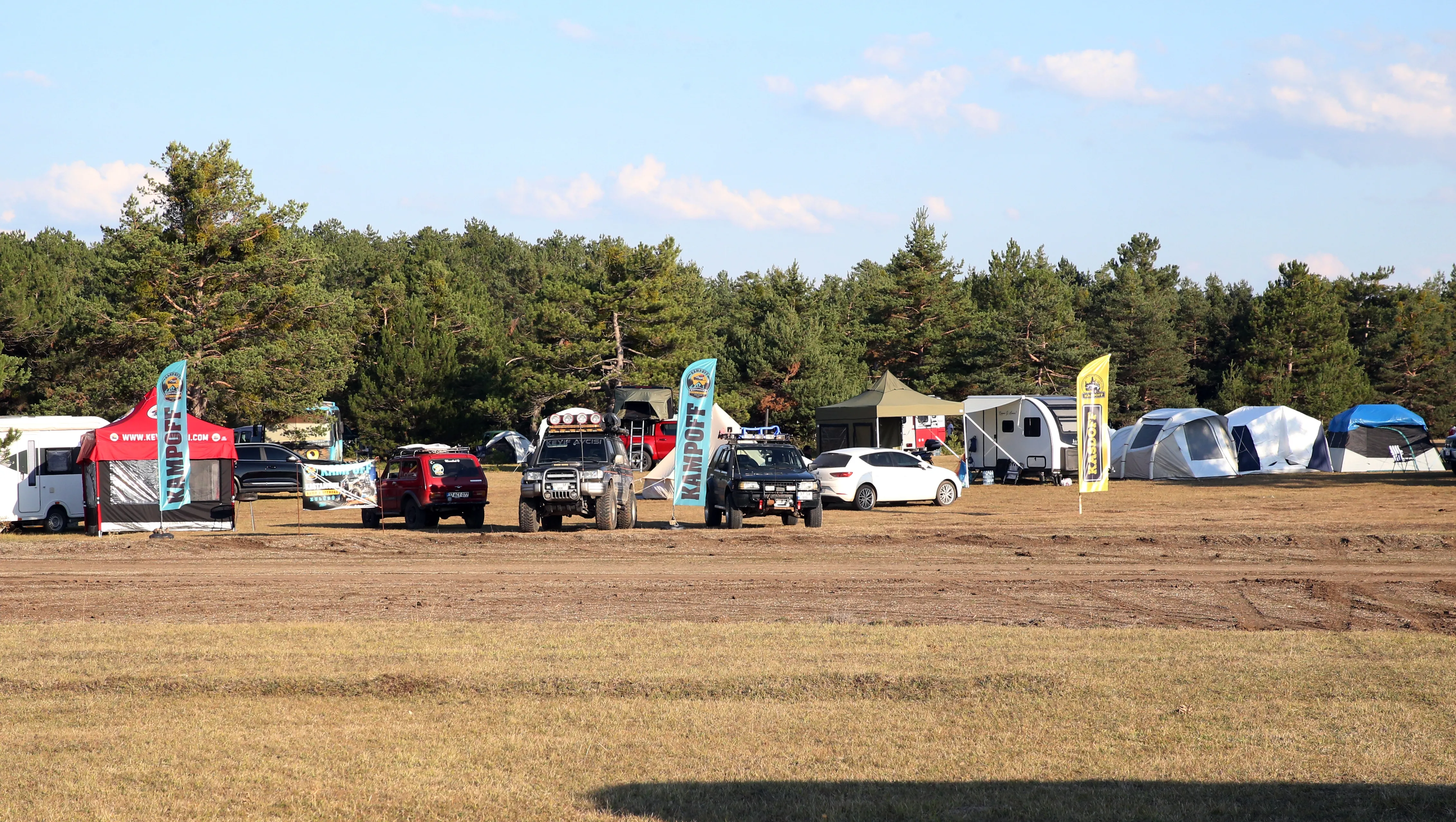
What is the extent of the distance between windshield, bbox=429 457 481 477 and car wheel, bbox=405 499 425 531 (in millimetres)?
741

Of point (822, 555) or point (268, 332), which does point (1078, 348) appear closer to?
point (268, 332)

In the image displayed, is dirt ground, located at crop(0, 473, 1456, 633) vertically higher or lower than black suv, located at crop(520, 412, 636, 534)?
lower

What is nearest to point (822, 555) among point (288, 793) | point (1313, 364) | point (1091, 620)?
point (1091, 620)

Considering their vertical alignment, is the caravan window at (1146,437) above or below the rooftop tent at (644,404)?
below

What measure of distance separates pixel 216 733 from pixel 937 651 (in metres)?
5.43

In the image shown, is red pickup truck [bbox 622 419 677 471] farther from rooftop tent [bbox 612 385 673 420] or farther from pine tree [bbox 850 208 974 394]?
pine tree [bbox 850 208 974 394]

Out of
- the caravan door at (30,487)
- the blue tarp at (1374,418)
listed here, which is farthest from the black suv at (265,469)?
the blue tarp at (1374,418)

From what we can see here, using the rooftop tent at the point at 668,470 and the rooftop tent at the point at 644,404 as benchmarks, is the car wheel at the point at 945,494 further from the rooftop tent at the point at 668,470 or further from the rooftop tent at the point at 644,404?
the rooftop tent at the point at 644,404

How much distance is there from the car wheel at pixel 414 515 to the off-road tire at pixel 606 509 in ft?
14.4

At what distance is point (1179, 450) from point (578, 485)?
20.9 metres

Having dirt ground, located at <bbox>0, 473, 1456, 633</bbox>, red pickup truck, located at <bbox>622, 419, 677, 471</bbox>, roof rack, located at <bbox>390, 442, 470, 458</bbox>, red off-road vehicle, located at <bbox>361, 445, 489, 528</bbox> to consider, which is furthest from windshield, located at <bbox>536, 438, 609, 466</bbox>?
red pickup truck, located at <bbox>622, 419, 677, 471</bbox>

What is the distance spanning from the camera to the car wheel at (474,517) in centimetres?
2356

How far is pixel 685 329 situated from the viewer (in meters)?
55.2

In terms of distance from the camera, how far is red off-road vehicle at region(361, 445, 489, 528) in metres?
23.2
